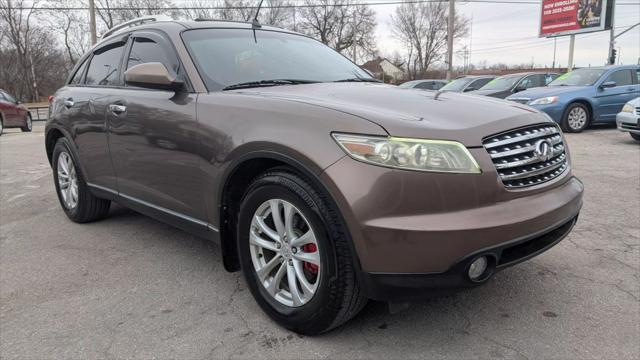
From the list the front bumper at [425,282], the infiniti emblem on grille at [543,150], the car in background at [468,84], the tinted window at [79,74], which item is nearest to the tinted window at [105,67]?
the tinted window at [79,74]

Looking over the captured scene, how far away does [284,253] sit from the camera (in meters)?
2.52

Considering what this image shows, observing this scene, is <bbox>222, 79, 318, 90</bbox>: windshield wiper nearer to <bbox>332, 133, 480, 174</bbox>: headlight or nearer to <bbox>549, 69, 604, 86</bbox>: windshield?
<bbox>332, 133, 480, 174</bbox>: headlight

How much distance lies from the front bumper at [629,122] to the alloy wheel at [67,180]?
8.76 meters

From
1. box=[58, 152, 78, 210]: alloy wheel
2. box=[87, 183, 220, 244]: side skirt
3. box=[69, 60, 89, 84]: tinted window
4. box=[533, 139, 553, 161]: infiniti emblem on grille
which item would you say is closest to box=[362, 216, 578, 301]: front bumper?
box=[533, 139, 553, 161]: infiniti emblem on grille

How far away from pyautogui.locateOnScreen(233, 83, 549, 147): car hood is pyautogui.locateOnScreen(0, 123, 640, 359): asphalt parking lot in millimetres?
1049

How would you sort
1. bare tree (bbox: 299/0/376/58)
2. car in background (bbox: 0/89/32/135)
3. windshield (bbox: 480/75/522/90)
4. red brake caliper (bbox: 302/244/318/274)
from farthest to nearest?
1. bare tree (bbox: 299/0/376/58)
2. car in background (bbox: 0/89/32/135)
3. windshield (bbox: 480/75/522/90)
4. red brake caliper (bbox: 302/244/318/274)

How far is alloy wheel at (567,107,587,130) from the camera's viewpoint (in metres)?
10.8

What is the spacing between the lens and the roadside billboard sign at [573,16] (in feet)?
92.3

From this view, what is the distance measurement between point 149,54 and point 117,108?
474 millimetres

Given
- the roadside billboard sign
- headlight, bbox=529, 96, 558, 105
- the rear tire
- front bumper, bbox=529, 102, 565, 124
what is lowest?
the rear tire

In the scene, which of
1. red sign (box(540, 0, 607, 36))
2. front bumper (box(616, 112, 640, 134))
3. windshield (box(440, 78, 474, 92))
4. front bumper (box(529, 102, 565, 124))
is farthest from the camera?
red sign (box(540, 0, 607, 36))

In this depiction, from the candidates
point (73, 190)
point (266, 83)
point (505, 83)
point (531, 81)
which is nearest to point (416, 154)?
point (266, 83)

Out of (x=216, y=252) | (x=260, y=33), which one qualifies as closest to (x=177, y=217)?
(x=216, y=252)

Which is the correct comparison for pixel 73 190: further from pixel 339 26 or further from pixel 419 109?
pixel 339 26
